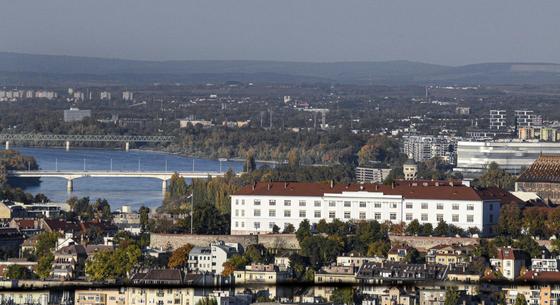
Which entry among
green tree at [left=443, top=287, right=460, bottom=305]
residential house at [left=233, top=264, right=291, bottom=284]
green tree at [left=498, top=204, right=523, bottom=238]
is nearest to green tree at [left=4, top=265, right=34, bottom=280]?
residential house at [left=233, top=264, right=291, bottom=284]

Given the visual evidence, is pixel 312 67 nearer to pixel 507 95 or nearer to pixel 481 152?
pixel 507 95

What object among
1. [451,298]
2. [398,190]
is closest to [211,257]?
[398,190]

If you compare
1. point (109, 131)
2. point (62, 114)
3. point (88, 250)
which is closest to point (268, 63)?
point (62, 114)

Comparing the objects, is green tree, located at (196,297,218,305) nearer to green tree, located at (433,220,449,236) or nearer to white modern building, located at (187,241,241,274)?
white modern building, located at (187,241,241,274)

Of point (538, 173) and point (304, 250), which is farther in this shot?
point (538, 173)

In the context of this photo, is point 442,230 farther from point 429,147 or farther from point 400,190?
point 429,147

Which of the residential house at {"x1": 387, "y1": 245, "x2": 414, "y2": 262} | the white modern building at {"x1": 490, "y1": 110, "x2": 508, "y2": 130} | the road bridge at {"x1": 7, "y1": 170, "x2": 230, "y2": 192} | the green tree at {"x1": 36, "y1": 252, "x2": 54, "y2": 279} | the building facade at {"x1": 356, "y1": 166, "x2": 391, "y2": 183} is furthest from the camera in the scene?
the white modern building at {"x1": 490, "y1": 110, "x2": 508, "y2": 130}

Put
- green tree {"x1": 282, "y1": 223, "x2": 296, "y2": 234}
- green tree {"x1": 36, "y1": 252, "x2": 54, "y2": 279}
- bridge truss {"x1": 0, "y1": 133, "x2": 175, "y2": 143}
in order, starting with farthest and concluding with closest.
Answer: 1. bridge truss {"x1": 0, "y1": 133, "x2": 175, "y2": 143}
2. green tree {"x1": 282, "y1": 223, "x2": 296, "y2": 234}
3. green tree {"x1": 36, "y1": 252, "x2": 54, "y2": 279}
